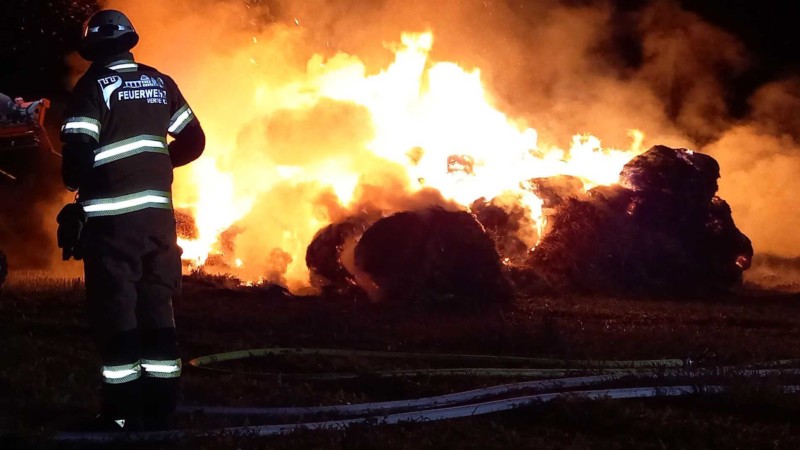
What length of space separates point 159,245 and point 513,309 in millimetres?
6967

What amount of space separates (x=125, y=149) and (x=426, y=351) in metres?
3.88

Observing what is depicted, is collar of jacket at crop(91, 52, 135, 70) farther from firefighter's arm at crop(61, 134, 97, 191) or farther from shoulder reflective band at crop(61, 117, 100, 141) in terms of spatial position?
firefighter's arm at crop(61, 134, 97, 191)

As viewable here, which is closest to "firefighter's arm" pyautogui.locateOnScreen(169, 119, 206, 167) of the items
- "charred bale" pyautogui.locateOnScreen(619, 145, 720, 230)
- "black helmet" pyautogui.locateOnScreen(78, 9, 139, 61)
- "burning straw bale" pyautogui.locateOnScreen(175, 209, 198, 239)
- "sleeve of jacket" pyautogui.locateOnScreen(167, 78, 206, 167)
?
"sleeve of jacket" pyautogui.locateOnScreen(167, 78, 206, 167)

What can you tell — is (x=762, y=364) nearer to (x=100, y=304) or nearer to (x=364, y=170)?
(x=100, y=304)

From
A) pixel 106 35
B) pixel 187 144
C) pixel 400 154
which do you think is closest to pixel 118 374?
pixel 187 144

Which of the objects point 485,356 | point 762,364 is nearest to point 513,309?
point 485,356

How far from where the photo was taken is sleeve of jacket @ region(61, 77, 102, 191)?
176 inches

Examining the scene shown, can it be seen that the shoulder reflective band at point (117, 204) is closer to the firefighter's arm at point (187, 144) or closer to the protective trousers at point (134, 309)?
the protective trousers at point (134, 309)

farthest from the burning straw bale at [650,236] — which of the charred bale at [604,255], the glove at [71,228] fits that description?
the glove at [71,228]

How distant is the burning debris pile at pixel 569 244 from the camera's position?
462 inches

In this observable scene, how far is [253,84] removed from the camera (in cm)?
1572

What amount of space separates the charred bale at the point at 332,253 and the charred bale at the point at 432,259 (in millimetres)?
362

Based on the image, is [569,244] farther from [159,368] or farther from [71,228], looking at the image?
[71,228]

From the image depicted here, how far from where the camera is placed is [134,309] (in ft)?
15.0
